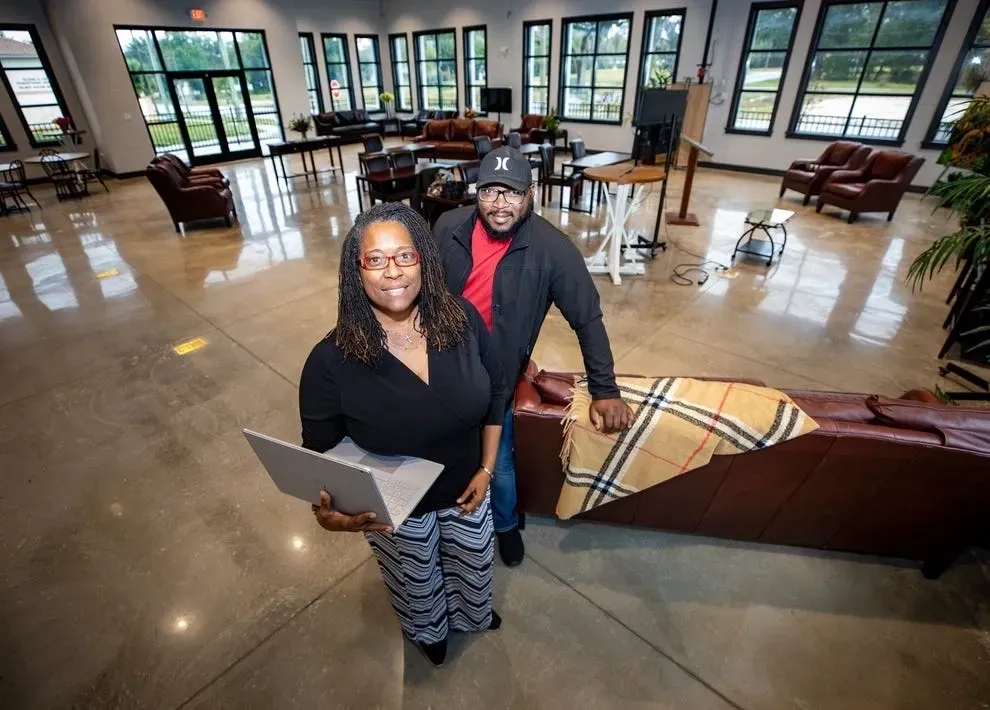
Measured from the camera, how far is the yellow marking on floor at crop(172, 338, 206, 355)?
370 cm

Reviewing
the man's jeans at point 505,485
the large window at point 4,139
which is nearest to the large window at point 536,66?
the large window at point 4,139

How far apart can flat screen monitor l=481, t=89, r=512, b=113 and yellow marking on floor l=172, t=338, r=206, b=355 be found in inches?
417

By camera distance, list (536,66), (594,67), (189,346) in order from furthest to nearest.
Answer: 1. (536,66)
2. (594,67)
3. (189,346)

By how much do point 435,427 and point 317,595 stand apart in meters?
1.26

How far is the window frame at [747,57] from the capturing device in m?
8.07

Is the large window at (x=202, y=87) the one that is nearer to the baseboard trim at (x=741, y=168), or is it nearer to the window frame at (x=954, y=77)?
the baseboard trim at (x=741, y=168)

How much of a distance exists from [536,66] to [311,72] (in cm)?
671

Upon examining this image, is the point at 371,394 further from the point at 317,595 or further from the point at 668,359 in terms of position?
the point at 668,359

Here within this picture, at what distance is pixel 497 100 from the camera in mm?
11906

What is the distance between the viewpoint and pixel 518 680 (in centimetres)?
164

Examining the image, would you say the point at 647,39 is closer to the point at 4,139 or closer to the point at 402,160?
the point at 402,160

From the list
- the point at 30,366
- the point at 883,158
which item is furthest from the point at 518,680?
the point at 883,158

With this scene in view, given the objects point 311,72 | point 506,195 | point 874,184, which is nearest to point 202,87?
point 311,72

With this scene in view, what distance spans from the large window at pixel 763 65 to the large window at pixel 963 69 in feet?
7.89
